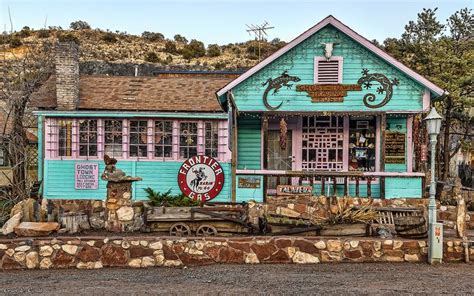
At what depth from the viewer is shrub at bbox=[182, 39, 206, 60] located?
172 feet

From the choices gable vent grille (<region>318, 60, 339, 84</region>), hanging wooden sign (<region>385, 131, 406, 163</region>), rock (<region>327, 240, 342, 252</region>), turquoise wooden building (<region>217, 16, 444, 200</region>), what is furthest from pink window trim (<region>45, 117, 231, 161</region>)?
rock (<region>327, 240, 342, 252</region>)

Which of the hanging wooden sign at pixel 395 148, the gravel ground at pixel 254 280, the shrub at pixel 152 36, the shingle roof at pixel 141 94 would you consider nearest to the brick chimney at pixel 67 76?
the shingle roof at pixel 141 94

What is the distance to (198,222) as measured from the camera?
1162 cm

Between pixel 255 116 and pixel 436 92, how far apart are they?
A: 5235 mm

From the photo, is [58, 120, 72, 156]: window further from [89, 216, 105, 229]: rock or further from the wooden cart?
the wooden cart

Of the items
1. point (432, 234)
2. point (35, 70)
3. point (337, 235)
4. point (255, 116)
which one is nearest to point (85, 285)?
point (337, 235)

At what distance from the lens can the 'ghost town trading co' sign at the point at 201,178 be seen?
48.3 ft

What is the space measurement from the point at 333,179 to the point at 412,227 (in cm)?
334

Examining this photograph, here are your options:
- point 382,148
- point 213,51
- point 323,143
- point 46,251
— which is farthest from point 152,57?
point 46,251

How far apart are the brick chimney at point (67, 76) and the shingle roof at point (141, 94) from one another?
31 cm

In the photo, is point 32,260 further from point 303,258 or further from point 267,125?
point 267,125

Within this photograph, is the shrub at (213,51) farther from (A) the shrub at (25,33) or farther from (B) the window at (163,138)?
(B) the window at (163,138)

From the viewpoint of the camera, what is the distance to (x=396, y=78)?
1453 cm

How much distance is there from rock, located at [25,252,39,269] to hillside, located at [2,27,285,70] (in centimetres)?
3666
